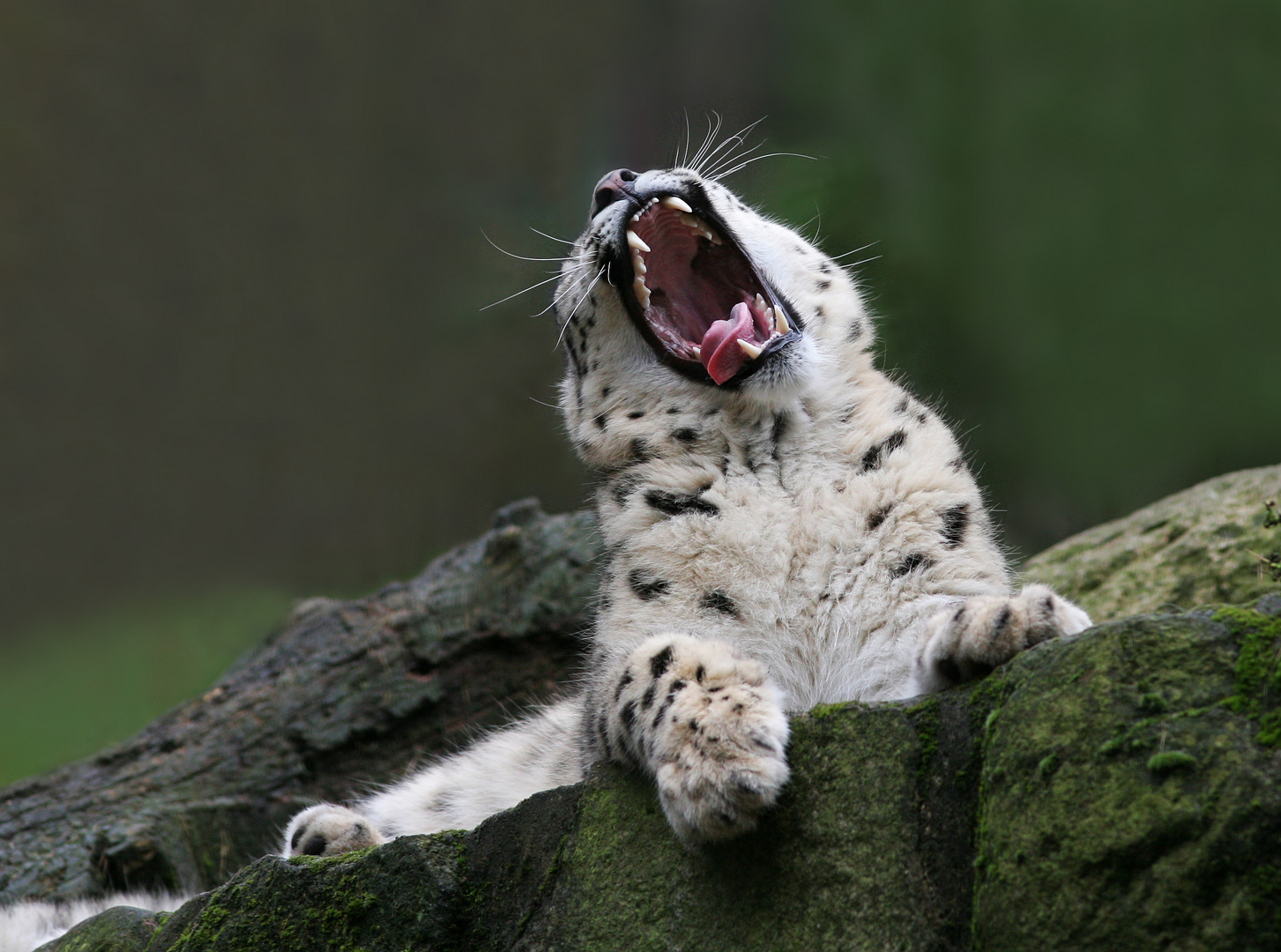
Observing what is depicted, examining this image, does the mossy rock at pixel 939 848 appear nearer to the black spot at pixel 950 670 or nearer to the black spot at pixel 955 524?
the black spot at pixel 950 670

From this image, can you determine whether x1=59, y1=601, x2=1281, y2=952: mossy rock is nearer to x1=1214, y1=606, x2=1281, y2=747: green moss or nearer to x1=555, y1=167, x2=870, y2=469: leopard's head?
x1=1214, y1=606, x2=1281, y2=747: green moss

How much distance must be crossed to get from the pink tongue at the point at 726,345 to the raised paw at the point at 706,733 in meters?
1.28

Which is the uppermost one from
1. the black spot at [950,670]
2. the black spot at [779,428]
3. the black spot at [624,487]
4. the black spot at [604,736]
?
the black spot at [779,428]

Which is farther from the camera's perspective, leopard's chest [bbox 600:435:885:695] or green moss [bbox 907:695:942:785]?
leopard's chest [bbox 600:435:885:695]

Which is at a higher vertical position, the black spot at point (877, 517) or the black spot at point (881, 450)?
the black spot at point (881, 450)

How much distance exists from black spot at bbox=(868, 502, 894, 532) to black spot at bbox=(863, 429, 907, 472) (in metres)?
0.22

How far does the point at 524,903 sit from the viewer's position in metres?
2.87

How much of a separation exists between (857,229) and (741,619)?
482cm

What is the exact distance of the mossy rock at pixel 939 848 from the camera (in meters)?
2.02

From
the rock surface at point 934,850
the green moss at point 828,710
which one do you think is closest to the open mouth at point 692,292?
the green moss at point 828,710

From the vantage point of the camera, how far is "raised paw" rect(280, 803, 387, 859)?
4.25 m

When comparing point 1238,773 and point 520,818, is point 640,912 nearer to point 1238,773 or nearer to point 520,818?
point 520,818

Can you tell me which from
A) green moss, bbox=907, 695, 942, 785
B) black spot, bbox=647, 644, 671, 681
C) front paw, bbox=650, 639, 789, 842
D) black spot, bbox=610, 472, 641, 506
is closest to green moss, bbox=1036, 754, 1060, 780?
green moss, bbox=907, 695, 942, 785

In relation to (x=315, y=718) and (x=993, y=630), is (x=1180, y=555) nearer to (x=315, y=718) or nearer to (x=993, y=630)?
(x=993, y=630)
